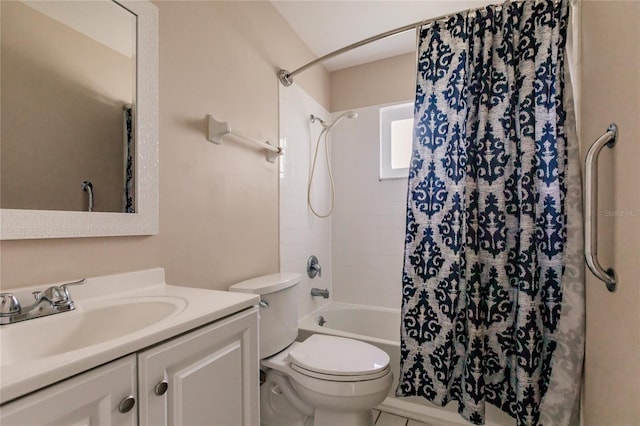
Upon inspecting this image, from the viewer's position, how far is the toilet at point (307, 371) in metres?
1.29

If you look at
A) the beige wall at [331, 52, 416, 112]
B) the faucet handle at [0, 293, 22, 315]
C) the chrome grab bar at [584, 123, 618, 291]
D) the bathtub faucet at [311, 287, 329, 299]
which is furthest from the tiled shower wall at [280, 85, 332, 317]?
the chrome grab bar at [584, 123, 618, 291]

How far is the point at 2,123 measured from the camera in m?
0.81

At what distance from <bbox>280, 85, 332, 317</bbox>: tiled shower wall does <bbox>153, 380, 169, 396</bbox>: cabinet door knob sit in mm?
1266

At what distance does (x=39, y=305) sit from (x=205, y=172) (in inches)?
30.0

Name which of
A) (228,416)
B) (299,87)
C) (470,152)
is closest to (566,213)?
(470,152)

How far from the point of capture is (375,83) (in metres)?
2.57

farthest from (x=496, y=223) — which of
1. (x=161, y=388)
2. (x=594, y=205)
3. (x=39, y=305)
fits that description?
(x=39, y=305)

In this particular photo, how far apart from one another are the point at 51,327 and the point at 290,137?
5.30 feet

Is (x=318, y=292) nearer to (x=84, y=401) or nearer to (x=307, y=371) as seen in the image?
(x=307, y=371)

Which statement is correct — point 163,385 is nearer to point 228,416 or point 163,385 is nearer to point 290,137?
point 228,416

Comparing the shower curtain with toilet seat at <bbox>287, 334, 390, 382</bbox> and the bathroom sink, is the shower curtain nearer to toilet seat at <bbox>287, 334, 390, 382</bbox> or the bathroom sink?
toilet seat at <bbox>287, 334, 390, 382</bbox>

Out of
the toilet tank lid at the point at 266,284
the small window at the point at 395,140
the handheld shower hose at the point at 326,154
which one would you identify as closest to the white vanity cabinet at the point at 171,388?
the toilet tank lid at the point at 266,284

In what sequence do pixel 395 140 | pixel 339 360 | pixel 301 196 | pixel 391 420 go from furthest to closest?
pixel 395 140 < pixel 301 196 < pixel 391 420 < pixel 339 360

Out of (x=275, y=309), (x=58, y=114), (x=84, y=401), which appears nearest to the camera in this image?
(x=84, y=401)
